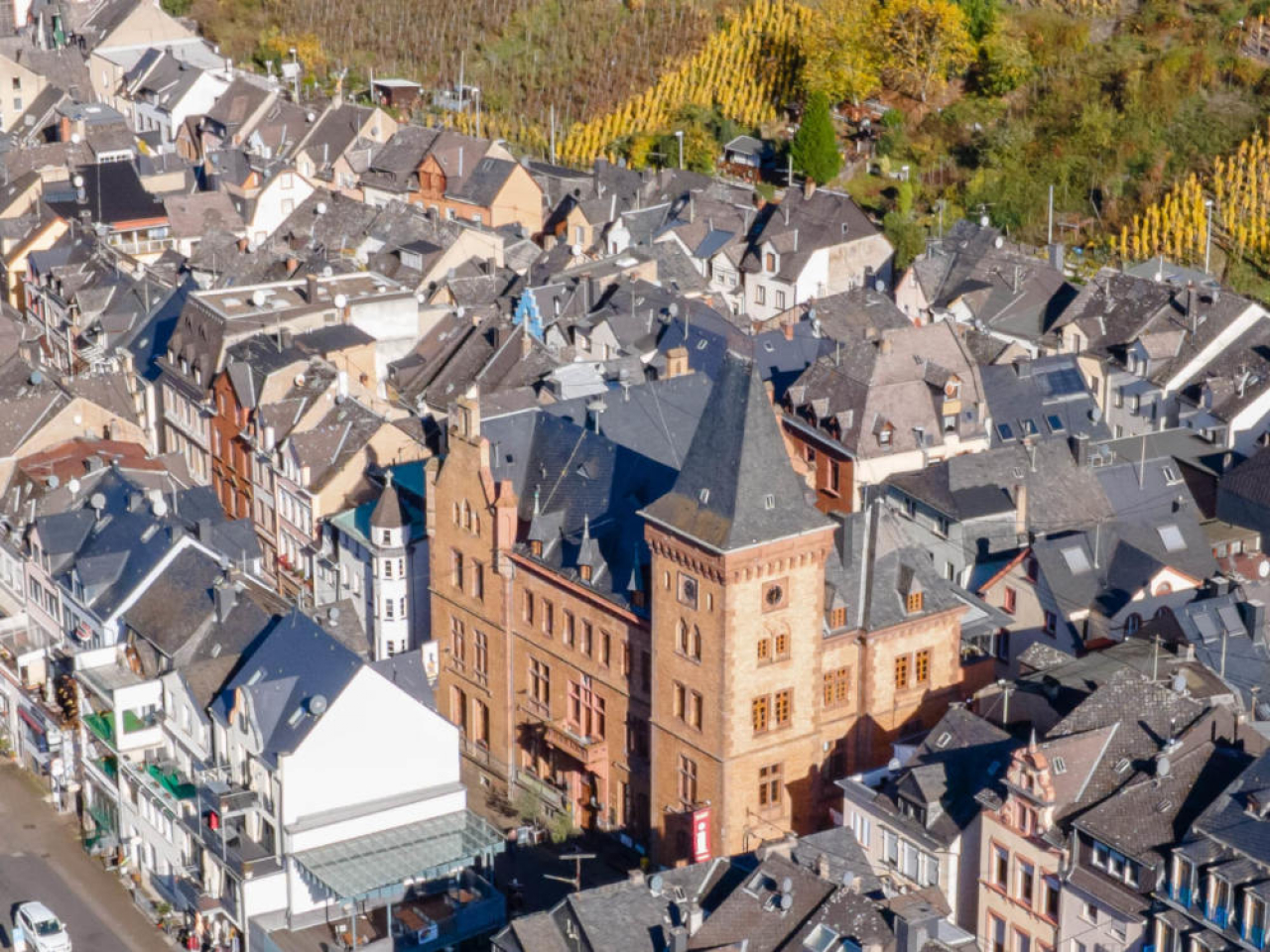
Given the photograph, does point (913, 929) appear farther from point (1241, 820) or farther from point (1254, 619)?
point (1254, 619)

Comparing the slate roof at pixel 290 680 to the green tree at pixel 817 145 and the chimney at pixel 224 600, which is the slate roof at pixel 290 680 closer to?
the chimney at pixel 224 600

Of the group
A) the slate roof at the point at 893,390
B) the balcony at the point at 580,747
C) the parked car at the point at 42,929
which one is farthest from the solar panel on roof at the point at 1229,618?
the parked car at the point at 42,929

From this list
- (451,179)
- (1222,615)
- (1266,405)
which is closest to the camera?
(1222,615)

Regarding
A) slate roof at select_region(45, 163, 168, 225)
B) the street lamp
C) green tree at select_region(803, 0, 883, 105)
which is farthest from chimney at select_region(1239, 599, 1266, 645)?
slate roof at select_region(45, 163, 168, 225)

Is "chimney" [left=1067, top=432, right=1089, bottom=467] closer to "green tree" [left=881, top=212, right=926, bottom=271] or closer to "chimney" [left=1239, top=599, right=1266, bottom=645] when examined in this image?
"chimney" [left=1239, top=599, right=1266, bottom=645]

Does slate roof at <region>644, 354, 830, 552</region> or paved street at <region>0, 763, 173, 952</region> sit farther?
paved street at <region>0, 763, 173, 952</region>

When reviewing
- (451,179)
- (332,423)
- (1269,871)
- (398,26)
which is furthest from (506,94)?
(1269,871)

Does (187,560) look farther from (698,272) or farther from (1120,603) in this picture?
(698,272)

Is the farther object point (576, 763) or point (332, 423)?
point (332, 423)

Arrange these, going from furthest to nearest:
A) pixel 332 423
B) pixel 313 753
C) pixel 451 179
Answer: pixel 451 179 < pixel 332 423 < pixel 313 753
